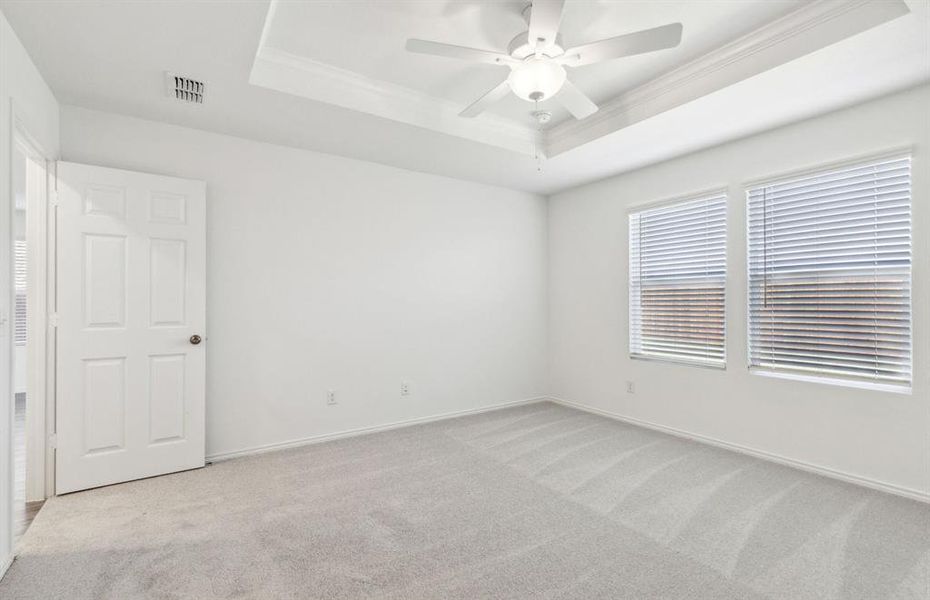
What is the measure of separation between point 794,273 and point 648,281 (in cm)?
125

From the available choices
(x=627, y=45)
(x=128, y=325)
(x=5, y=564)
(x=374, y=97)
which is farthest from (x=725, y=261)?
(x=5, y=564)

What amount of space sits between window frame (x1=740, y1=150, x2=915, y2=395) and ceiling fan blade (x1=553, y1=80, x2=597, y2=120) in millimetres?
1718

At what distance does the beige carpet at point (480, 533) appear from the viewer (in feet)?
6.33

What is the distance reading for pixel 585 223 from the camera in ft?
16.3

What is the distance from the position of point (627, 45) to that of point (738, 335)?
102 inches

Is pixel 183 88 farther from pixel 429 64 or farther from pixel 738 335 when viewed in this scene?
pixel 738 335

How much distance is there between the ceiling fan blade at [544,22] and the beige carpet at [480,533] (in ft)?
8.21

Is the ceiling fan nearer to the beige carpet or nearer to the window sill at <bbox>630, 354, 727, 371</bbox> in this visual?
the beige carpet

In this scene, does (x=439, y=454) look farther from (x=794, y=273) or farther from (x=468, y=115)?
(x=794, y=273)

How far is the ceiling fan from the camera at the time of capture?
202 cm

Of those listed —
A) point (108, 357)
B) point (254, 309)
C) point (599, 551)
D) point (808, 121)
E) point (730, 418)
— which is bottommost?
point (599, 551)

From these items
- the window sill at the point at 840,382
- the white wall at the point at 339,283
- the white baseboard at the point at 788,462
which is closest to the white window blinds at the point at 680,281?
the window sill at the point at 840,382

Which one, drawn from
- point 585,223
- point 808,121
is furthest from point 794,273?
point 585,223

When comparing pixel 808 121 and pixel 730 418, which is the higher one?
pixel 808 121
